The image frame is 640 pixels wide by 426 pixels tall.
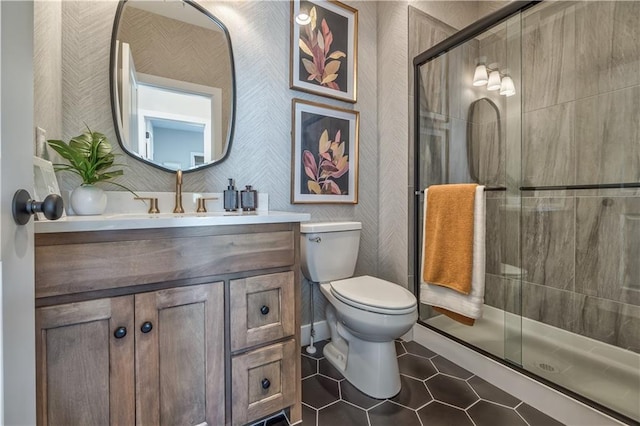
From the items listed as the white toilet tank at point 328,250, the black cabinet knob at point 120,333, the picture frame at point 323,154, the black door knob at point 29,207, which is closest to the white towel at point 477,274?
the white toilet tank at point 328,250

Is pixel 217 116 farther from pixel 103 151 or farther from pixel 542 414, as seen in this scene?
pixel 542 414

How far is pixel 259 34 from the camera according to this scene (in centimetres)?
160

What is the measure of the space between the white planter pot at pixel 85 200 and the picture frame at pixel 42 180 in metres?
0.09

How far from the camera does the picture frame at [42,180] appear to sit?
82cm

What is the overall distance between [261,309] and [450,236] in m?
1.07

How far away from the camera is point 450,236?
1516 mm

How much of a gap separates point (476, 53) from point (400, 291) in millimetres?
1523

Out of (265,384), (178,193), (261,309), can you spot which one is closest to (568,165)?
(261,309)

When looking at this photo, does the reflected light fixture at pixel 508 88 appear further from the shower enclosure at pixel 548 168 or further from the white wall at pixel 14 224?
the white wall at pixel 14 224

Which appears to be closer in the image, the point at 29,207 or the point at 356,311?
the point at 29,207

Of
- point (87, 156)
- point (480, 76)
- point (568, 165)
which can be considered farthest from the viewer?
point (480, 76)

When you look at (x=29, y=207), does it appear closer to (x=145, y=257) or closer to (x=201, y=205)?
(x=145, y=257)

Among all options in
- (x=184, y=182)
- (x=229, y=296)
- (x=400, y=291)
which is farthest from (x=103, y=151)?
(x=400, y=291)

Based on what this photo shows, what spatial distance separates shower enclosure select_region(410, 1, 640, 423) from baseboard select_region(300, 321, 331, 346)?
2.19ft
